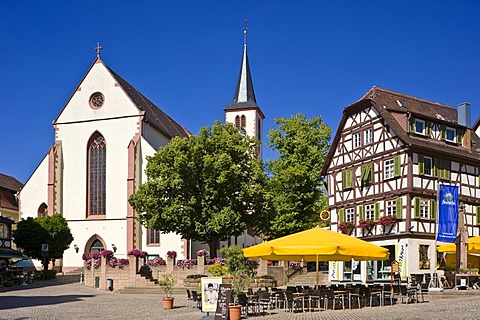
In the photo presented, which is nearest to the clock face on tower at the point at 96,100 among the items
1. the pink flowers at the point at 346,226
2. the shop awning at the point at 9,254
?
the shop awning at the point at 9,254

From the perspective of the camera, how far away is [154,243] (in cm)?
4819

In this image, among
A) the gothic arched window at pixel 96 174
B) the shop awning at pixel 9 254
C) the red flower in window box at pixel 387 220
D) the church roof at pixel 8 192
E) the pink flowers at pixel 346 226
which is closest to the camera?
the red flower in window box at pixel 387 220

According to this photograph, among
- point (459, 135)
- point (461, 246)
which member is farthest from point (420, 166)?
point (461, 246)

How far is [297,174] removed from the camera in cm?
4247

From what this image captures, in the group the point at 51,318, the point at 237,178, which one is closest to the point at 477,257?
the point at 237,178

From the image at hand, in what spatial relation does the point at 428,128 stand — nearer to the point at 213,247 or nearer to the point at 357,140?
the point at 357,140

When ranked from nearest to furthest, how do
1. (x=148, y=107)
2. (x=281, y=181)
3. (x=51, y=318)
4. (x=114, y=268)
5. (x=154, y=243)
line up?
(x=51, y=318) < (x=114, y=268) < (x=281, y=181) < (x=154, y=243) < (x=148, y=107)

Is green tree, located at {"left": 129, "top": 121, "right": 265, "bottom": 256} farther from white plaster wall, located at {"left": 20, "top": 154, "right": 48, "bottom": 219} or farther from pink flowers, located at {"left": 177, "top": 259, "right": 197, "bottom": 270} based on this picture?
white plaster wall, located at {"left": 20, "top": 154, "right": 48, "bottom": 219}

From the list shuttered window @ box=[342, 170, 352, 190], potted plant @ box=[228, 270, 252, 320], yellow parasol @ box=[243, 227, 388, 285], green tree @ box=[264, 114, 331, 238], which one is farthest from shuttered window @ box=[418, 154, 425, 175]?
potted plant @ box=[228, 270, 252, 320]

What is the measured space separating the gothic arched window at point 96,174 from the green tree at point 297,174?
44.0 ft

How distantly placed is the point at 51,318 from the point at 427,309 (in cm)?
1082

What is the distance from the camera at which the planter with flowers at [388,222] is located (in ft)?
107

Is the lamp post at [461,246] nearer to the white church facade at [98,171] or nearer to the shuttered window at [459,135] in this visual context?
the shuttered window at [459,135]

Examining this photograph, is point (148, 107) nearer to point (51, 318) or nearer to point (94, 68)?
point (94, 68)
